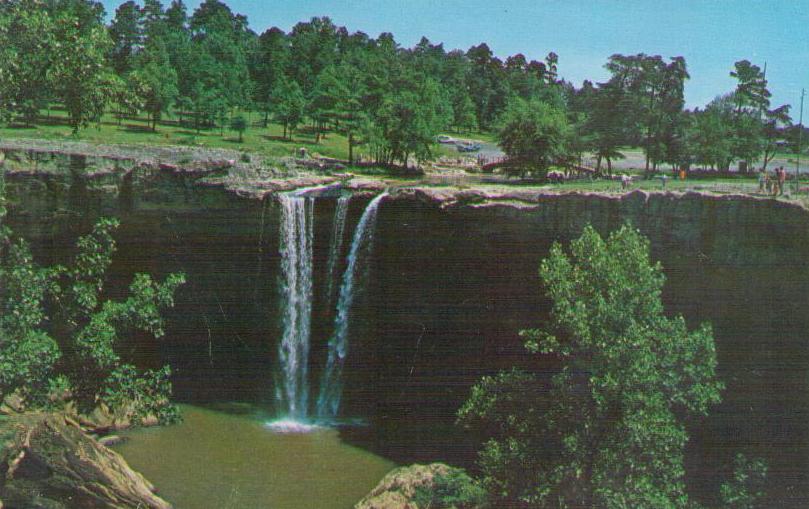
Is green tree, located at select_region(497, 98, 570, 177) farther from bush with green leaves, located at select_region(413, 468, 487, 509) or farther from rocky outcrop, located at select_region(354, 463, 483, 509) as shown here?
bush with green leaves, located at select_region(413, 468, 487, 509)

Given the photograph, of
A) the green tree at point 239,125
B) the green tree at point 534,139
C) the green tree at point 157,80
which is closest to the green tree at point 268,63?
the green tree at point 239,125

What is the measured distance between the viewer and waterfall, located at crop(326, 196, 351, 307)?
24.8 metres

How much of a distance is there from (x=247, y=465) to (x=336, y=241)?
8134 millimetres

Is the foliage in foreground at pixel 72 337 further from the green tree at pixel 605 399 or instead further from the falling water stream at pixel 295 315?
the green tree at pixel 605 399

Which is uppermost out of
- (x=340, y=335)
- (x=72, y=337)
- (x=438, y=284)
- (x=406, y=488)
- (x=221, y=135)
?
(x=221, y=135)

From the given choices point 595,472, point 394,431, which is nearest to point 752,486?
point 595,472

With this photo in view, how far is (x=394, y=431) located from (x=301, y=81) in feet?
128

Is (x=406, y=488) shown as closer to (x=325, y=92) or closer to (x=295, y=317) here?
(x=295, y=317)

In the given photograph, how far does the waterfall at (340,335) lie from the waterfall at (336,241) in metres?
0.39

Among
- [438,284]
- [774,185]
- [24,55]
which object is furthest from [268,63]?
[24,55]

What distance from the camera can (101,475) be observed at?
14891 mm

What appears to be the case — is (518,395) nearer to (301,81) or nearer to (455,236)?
(455,236)

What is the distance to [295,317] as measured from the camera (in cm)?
2606

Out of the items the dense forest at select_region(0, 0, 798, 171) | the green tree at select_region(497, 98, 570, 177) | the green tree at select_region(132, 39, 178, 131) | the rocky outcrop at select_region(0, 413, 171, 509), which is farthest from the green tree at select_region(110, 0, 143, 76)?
the rocky outcrop at select_region(0, 413, 171, 509)
